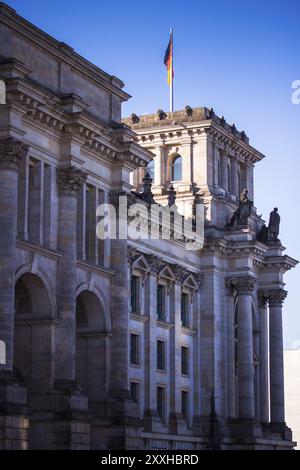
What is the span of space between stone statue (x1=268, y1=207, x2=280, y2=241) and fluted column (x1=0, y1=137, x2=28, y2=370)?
129 ft

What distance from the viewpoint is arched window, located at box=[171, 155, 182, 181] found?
9131 cm

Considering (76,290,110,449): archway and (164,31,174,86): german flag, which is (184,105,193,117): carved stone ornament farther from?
(76,290,110,449): archway

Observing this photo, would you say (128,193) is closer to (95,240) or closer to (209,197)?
(95,240)

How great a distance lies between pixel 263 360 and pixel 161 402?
14.3 m

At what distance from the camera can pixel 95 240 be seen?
2544 inches

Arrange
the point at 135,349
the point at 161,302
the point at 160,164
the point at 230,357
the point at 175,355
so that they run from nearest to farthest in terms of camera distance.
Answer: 1. the point at 135,349
2. the point at 161,302
3. the point at 175,355
4. the point at 230,357
5. the point at 160,164

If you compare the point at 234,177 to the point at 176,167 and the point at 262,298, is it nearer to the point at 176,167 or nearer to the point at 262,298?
the point at 176,167

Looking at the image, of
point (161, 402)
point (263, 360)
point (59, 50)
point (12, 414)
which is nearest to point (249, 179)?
point (263, 360)

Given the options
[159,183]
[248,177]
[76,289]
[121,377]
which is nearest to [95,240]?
[76,289]

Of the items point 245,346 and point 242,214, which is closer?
point 245,346

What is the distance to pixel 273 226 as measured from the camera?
93250 millimetres

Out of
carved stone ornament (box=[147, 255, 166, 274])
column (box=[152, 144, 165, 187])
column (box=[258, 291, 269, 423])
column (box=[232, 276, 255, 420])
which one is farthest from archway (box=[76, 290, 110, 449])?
column (box=[258, 291, 269, 423])

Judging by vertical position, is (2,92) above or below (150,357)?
above
